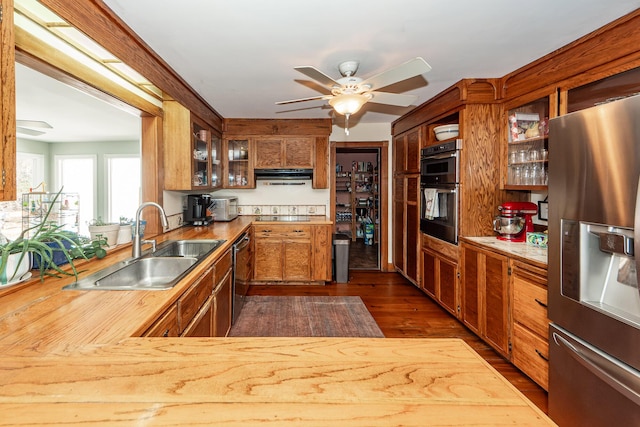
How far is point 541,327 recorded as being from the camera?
197 centimetres

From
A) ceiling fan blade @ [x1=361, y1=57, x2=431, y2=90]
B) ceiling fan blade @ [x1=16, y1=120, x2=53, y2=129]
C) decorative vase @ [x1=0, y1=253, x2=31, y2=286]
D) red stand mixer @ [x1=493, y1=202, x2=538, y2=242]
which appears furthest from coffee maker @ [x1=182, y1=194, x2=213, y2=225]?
red stand mixer @ [x1=493, y1=202, x2=538, y2=242]

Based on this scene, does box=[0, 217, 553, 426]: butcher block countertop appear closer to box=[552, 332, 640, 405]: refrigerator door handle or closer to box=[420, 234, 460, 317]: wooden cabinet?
box=[552, 332, 640, 405]: refrigerator door handle

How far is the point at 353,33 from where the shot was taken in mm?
2012

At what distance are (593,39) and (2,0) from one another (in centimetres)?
298

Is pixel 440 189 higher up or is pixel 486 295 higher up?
pixel 440 189

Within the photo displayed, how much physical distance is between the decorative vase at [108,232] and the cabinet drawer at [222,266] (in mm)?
839

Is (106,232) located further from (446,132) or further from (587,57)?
(587,57)

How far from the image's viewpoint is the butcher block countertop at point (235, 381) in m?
0.66

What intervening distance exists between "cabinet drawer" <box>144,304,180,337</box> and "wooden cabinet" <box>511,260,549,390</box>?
2.14 m

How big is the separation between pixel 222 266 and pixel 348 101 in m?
1.63

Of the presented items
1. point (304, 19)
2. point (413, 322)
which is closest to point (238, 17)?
point (304, 19)

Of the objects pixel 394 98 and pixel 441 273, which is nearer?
pixel 394 98

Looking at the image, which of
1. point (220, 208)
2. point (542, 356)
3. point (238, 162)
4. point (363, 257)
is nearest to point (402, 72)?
point (542, 356)

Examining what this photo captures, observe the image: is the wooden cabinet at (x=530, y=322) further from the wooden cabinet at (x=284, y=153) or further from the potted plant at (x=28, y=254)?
the wooden cabinet at (x=284, y=153)
